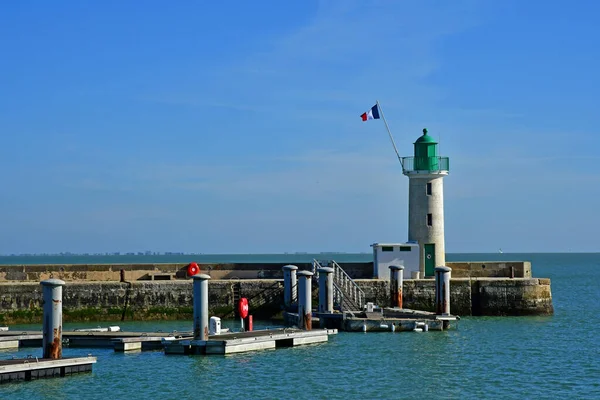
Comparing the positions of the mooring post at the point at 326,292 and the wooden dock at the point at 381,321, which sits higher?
the mooring post at the point at 326,292

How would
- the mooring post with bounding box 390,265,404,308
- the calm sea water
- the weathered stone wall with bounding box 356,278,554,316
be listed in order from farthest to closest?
the weathered stone wall with bounding box 356,278,554,316, the mooring post with bounding box 390,265,404,308, the calm sea water

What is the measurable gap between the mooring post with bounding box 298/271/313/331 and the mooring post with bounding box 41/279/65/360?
8995 mm

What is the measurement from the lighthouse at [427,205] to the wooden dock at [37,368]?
20220 millimetres

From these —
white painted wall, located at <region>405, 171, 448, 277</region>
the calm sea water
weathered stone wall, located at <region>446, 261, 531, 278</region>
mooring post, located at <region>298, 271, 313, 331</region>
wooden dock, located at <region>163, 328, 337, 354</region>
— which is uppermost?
white painted wall, located at <region>405, 171, 448, 277</region>

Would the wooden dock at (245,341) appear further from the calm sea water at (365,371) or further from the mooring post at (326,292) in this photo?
the mooring post at (326,292)

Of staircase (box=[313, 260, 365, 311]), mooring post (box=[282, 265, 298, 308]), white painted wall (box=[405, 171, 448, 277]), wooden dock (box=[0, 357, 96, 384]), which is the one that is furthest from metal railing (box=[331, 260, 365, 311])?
wooden dock (box=[0, 357, 96, 384])

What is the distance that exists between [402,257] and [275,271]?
16.7 feet

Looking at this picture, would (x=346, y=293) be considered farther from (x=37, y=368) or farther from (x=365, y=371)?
(x=37, y=368)

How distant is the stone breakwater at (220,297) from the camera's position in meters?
38.7

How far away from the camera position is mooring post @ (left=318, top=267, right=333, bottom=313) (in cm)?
3528

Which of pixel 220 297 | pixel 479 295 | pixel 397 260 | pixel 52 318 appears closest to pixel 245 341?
pixel 52 318

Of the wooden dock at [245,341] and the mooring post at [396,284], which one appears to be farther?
the mooring post at [396,284]

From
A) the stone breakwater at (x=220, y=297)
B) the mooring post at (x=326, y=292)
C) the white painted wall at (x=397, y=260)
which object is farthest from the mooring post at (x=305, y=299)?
the white painted wall at (x=397, y=260)

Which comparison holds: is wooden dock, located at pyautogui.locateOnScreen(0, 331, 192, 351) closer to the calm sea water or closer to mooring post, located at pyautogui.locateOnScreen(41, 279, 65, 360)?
the calm sea water
